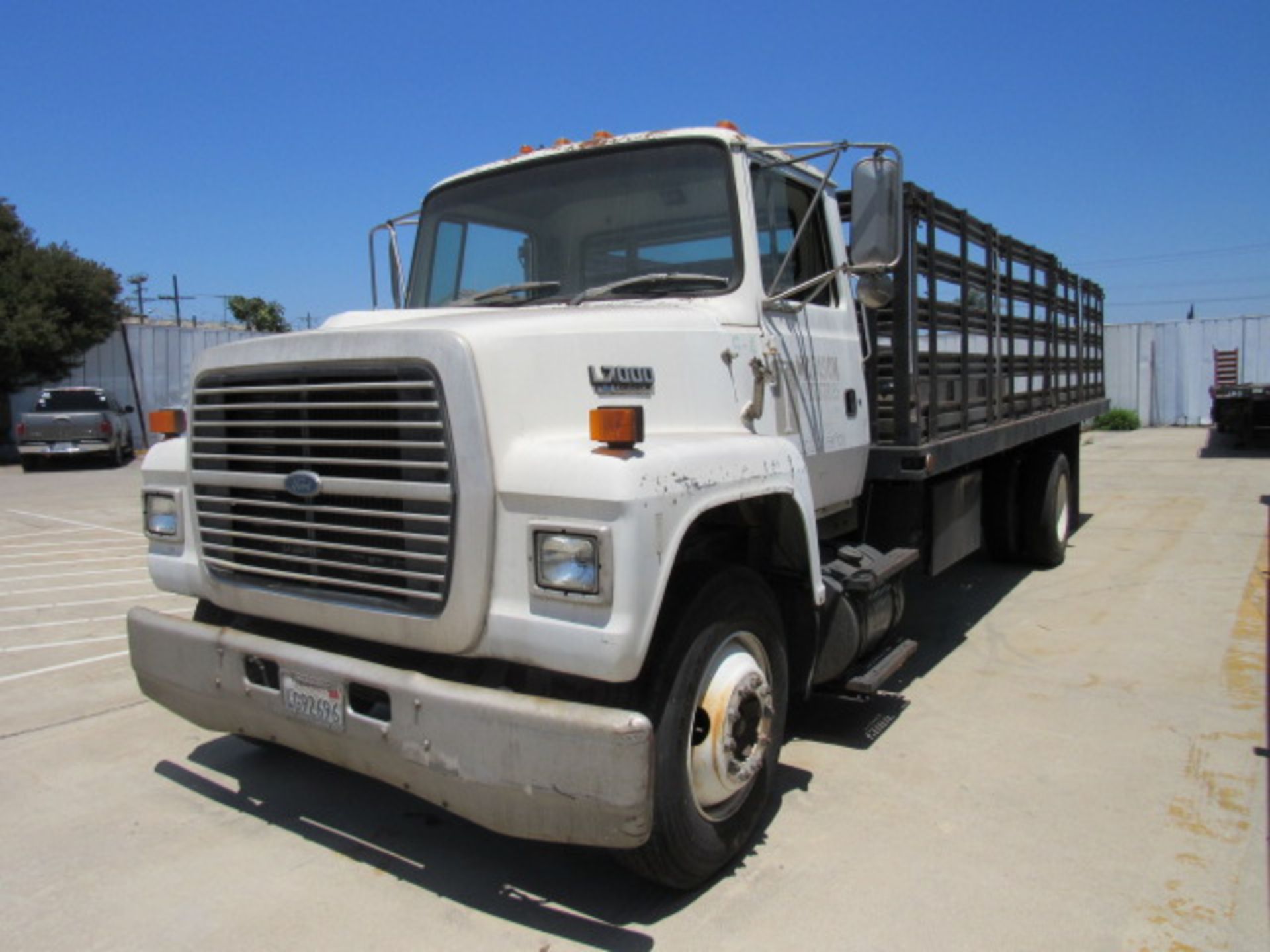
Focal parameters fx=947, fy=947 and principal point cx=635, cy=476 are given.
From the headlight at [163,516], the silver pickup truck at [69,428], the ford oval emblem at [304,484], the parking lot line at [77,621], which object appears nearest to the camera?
the ford oval emblem at [304,484]

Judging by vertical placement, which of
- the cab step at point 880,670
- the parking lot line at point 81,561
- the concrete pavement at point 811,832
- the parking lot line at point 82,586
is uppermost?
the cab step at point 880,670

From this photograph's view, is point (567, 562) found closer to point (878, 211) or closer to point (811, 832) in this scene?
point (811, 832)

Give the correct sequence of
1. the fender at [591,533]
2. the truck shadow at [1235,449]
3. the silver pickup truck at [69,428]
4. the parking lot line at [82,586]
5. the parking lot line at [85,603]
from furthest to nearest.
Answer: the silver pickup truck at [69,428] < the truck shadow at [1235,449] < the parking lot line at [82,586] < the parking lot line at [85,603] < the fender at [591,533]

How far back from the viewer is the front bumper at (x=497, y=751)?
2.54 meters

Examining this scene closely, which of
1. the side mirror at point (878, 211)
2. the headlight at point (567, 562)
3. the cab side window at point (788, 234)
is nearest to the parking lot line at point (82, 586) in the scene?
the cab side window at point (788, 234)

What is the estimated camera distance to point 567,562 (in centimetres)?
260

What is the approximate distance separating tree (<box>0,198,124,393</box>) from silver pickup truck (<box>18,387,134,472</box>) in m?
1.94

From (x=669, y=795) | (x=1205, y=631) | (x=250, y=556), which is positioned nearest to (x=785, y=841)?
(x=669, y=795)

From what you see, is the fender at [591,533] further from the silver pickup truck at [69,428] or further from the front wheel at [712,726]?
the silver pickup truck at [69,428]

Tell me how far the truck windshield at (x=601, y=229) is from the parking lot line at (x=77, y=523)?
330 inches

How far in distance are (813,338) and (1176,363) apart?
1069 inches

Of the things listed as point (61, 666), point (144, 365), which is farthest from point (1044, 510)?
point (144, 365)

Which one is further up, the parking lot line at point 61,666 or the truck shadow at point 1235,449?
the parking lot line at point 61,666

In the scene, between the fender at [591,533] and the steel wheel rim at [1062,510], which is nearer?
the fender at [591,533]
